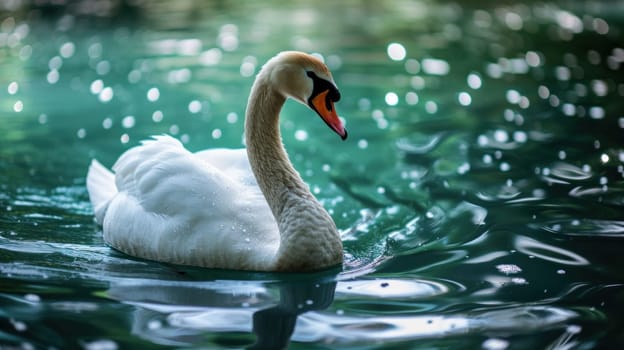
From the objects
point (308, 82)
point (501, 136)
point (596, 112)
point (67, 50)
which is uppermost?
point (67, 50)

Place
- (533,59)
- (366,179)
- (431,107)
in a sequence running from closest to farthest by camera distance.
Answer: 1. (366,179)
2. (431,107)
3. (533,59)

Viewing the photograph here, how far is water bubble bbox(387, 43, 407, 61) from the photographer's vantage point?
14353 millimetres

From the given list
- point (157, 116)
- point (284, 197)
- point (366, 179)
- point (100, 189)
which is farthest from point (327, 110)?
point (157, 116)

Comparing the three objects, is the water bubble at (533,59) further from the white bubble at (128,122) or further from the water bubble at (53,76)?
the water bubble at (53,76)

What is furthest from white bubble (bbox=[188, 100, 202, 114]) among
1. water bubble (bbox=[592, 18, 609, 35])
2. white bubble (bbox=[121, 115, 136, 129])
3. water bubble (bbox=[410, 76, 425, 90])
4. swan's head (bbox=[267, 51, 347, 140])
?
water bubble (bbox=[592, 18, 609, 35])

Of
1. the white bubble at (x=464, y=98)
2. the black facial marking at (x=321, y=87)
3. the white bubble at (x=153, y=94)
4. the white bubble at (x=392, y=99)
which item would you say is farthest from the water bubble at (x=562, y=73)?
the black facial marking at (x=321, y=87)

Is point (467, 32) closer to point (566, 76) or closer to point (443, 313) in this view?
point (566, 76)

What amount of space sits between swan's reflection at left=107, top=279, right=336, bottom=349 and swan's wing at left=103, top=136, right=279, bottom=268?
294mm

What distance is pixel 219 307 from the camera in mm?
4902

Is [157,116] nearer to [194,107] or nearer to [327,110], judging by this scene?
[194,107]

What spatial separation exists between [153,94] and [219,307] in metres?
7.21

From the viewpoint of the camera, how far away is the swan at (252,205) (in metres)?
5.43

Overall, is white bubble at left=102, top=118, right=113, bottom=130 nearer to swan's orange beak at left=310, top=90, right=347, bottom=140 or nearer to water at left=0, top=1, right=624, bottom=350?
water at left=0, top=1, right=624, bottom=350

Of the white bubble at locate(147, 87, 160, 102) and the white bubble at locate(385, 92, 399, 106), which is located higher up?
the white bubble at locate(147, 87, 160, 102)
